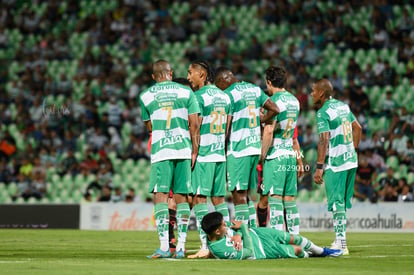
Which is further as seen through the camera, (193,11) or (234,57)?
(193,11)

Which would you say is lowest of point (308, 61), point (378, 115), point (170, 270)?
point (170, 270)

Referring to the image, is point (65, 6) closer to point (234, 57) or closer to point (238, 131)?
point (234, 57)

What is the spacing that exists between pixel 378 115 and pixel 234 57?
5915 mm

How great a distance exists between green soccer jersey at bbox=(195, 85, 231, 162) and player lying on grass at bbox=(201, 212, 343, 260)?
61.7 inches

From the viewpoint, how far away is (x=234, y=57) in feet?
100

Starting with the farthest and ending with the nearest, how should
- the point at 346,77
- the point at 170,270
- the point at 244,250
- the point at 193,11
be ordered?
the point at 193,11, the point at 346,77, the point at 244,250, the point at 170,270

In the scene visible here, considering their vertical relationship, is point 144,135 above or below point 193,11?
below

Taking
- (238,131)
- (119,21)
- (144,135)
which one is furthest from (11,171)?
(238,131)

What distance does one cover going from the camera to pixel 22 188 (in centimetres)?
2723

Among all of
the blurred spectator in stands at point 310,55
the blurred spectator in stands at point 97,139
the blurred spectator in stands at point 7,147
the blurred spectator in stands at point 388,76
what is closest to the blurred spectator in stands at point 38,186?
the blurred spectator in stands at point 7,147

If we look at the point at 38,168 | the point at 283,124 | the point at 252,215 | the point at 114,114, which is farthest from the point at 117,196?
the point at 283,124

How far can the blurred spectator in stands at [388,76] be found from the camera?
92.7 feet

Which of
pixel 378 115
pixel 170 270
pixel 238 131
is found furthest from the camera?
pixel 378 115

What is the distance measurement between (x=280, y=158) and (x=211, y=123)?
138cm
